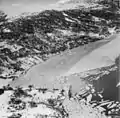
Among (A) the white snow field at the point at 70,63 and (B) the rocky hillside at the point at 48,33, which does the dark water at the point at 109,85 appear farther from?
(B) the rocky hillside at the point at 48,33

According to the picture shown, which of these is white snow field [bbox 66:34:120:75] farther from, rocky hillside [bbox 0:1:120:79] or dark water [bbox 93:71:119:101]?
rocky hillside [bbox 0:1:120:79]

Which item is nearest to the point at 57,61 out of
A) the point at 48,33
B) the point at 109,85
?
the point at 48,33

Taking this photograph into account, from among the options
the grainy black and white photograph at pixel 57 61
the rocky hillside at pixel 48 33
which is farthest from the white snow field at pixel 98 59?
the rocky hillside at pixel 48 33

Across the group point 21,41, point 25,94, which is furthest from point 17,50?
point 25,94

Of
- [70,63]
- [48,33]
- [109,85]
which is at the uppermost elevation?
[48,33]

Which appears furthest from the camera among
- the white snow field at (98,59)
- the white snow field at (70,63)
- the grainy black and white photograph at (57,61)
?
the white snow field at (98,59)

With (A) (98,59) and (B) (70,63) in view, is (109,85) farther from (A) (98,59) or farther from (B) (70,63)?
(B) (70,63)

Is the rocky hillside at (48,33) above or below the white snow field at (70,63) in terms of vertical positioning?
above
